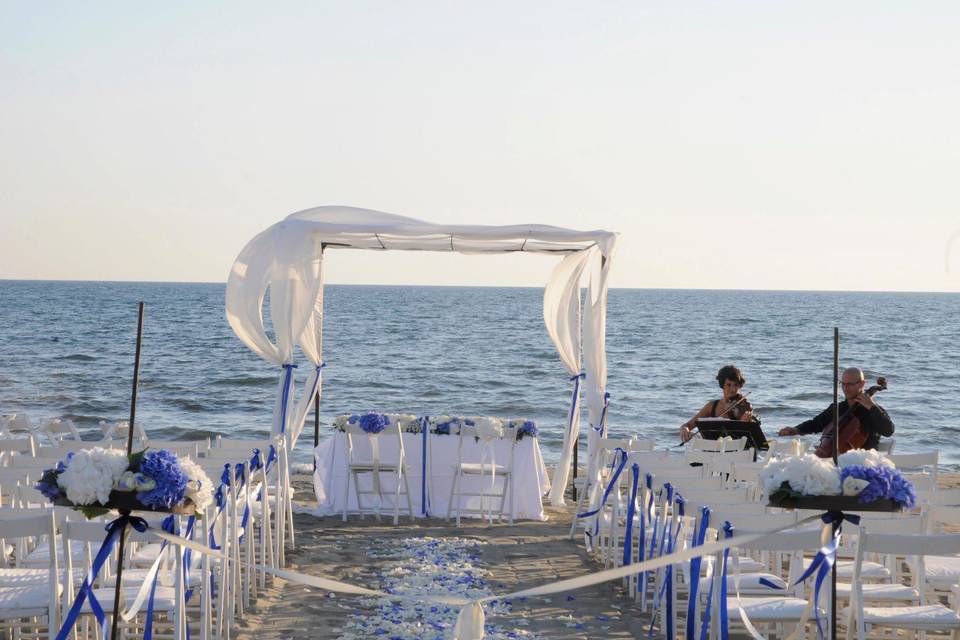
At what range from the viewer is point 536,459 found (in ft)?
33.8

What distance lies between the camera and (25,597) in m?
5.00

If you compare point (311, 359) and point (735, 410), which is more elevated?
point (311, 359)

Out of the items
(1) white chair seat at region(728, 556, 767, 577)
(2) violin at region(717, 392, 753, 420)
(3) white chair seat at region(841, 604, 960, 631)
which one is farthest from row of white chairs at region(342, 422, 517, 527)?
(3) white chair seat at region(841, 604, 960, 631)

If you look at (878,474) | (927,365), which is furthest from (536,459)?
(927,365)

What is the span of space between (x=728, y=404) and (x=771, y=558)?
3034 mm

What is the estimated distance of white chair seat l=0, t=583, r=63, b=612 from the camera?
16.1ft

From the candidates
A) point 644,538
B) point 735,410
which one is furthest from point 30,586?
point 735,410

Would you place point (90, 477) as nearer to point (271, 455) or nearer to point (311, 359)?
point (271, 455)

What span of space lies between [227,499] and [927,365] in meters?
37.3

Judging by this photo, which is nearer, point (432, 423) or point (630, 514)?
point (630, 514)

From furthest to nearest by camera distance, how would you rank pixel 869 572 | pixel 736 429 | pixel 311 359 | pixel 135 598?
pixel 311 359 → pixel 736 429 → pixel 869 572 → pixel 135 598

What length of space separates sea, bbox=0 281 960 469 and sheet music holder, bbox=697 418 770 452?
7.01 meters

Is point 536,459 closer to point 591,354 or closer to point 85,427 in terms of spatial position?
point 591,354

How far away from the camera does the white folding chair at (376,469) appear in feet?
32.5
